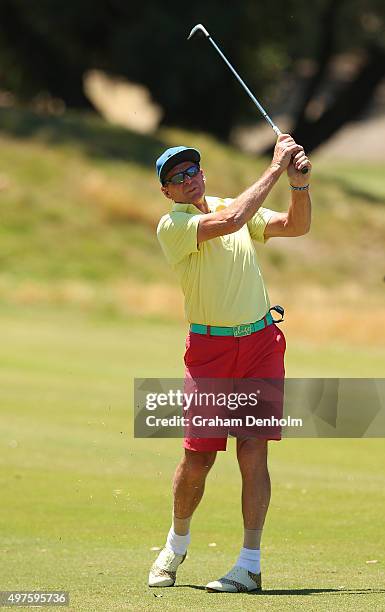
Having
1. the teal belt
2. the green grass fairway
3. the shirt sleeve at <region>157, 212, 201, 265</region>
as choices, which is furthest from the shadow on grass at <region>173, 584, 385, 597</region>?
the shirt sleeve at <region>157, 212, 201, 265</region>

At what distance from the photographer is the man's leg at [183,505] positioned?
6473 mm

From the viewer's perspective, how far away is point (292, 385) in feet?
24.1

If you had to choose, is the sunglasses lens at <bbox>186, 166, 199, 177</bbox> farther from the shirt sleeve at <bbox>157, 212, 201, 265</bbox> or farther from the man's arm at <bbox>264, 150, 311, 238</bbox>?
the man's arm at <bbox>264, 150, 311, 238</bbox>

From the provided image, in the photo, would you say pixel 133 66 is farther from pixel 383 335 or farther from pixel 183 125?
pixel 383 335

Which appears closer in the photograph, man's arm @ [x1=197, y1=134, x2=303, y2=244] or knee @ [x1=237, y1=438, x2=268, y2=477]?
man's arm @ [x1=197, y1=134, x2=303, y2=244]

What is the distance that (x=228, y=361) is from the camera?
6.45m

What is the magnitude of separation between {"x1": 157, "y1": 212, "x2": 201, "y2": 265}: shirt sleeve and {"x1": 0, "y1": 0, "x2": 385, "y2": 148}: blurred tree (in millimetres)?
31786

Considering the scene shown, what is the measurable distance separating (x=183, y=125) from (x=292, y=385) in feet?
112

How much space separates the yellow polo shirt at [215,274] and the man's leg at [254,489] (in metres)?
0.55

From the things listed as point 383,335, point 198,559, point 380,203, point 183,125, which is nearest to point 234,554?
point 198,559

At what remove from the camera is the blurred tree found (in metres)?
38.3

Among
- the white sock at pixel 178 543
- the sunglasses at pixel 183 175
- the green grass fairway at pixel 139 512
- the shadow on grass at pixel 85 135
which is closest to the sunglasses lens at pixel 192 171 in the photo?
the sunglasses at pixel 183 175

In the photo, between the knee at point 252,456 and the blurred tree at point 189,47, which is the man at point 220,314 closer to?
the knee at point 252,456

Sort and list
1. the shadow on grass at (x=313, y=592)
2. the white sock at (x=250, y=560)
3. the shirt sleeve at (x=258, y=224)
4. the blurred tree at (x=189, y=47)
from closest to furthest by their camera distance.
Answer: the shadow on grass at (x=313, y=592) → the white sock at (x=250, y=560) → the shirt sleeve at (x=258, y=224) → the blurred tree at (x=189, y=47)
